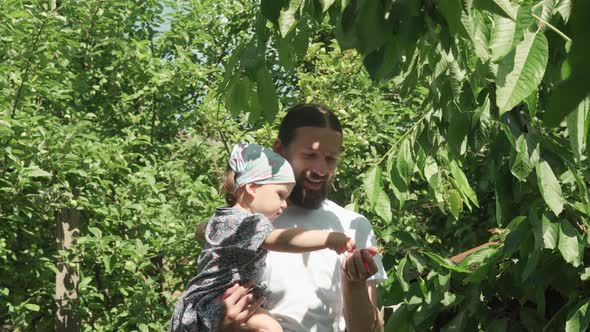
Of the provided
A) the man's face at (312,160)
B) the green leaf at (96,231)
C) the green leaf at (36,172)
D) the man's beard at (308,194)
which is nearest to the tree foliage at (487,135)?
the man's face at (312,160)

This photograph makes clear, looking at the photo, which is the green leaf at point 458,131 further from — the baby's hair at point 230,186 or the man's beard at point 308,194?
the baby's hair at point 230,186

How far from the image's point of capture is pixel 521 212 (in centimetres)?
345

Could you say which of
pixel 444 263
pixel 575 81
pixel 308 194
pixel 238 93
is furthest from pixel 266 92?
pixel 575 81

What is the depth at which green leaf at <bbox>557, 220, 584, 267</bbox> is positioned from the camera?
2.80 metres

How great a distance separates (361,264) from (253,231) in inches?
13.1

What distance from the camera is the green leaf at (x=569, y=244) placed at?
2.80 meters

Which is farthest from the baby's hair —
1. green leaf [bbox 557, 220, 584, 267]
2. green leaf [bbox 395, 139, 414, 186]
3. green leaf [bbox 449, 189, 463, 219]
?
green leaf [bbox 449, 189, 463, 219]

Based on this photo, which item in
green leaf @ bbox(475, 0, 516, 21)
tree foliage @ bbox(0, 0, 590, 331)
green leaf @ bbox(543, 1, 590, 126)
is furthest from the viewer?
tree foliage @ bbox(0, 0, 590, 331)

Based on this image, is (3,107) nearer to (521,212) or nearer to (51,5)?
(51,5)

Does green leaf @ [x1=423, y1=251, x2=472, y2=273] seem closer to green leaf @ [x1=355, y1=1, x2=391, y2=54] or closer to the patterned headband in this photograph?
the patterned headband

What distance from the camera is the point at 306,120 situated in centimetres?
288

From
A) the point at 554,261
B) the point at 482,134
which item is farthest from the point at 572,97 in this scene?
the point at 554,261

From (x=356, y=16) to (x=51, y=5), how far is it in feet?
13.5

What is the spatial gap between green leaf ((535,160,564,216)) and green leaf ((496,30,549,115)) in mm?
997
